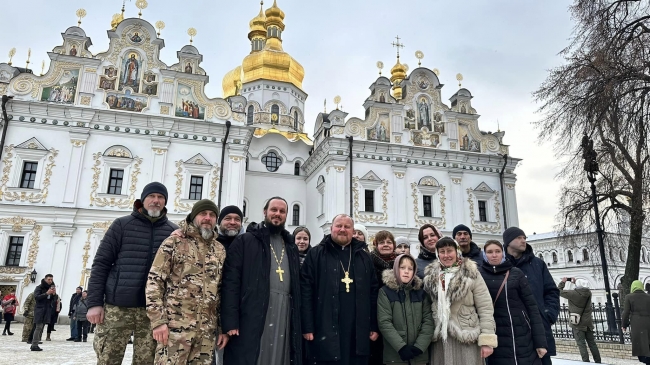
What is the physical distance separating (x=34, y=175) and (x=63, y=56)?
549cm

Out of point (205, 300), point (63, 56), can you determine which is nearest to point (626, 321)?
point (205, 300)

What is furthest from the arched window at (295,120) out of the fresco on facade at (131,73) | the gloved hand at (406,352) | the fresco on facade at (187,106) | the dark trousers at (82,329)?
the gloved hand at (406,352)

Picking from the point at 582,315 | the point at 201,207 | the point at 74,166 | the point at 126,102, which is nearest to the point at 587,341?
the point at 582,315

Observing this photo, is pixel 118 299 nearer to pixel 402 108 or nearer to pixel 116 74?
pixel 116 74

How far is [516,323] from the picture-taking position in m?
4.23

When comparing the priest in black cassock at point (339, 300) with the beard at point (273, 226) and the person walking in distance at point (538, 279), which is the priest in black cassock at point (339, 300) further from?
the person walking in distance at point (538, 279)

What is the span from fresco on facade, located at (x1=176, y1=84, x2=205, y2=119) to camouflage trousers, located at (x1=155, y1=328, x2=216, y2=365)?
1795 cm

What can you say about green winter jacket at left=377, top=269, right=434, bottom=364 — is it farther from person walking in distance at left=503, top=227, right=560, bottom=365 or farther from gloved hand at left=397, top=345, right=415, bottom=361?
person walking in distance at left=503, top=227, right=560, bottom=365

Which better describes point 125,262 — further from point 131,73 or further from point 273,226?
point 131,73

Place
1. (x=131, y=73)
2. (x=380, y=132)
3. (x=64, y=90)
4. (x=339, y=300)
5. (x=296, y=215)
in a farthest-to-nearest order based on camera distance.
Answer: (x=296, y=215) < (x=380, y=132) < (x=131, y=73) < (x=64, y=90) < (x=339, y=300)

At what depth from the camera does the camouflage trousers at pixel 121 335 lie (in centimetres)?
399

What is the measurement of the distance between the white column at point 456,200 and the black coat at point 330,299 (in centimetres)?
1906

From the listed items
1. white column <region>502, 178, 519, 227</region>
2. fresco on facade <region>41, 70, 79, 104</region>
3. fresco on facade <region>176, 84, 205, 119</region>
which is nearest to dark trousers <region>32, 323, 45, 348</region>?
fresco on facade <region>176, 84, 205, 119</region>

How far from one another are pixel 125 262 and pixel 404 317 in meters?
2.68
